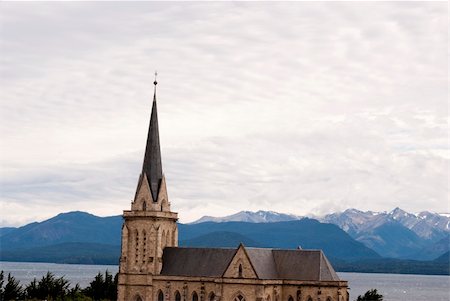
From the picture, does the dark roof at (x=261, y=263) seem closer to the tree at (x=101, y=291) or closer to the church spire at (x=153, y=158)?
the church spire at (x=153, y=158)

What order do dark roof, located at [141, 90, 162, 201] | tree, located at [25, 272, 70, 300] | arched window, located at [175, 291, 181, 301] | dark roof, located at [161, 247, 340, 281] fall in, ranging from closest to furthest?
dark roof, located at [161, 247, 340, 281]
arched window, located at [175, 291, 181, 301]
dark roof, located at [141, 90, 162, 201]
tree, located at [25, 272, 70, 300]

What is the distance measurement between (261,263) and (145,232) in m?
14.0

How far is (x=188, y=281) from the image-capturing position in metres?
102

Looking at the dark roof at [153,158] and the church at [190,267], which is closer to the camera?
the church at [190,267]

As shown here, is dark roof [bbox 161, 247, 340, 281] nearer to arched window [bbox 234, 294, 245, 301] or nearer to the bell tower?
the bell tower

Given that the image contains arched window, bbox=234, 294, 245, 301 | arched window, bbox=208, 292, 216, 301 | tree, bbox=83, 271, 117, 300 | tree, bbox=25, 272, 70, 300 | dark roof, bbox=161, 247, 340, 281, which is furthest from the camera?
tree, bbox=83, 271, 117, 300

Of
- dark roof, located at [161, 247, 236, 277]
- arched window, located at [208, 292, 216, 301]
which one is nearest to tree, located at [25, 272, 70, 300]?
dark roof, located at [161, 247, 236, 277]

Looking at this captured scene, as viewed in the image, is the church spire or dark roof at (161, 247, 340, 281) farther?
the church spire

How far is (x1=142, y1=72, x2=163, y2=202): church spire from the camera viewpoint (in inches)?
4136

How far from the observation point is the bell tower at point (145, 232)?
104m

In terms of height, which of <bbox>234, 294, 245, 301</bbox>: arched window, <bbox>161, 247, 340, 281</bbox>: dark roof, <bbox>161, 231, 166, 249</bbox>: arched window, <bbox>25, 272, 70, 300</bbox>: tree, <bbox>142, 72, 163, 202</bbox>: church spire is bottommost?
<bbox>234, 294, 245, 301</bbox>: arched window

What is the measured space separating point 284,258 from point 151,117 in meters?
22.9

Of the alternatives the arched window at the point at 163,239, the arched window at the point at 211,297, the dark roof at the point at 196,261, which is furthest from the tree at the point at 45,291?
the arched window at the point at 211,297

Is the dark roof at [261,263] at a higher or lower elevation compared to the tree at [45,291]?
higher
